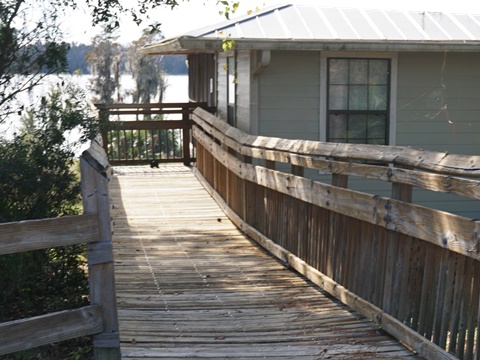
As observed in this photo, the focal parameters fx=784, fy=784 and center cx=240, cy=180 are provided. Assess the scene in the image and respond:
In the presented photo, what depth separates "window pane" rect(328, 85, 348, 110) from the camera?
12.2 m

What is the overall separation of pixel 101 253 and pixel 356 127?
8.02 meters

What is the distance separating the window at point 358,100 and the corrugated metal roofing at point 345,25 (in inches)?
22.3

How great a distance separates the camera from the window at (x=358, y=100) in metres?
12.2

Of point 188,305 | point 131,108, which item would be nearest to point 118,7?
point 188,305

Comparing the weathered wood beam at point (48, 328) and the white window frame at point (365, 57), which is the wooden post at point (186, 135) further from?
the weathered wood beam at point (48, 328)

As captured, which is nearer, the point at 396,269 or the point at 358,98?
the point at 396,269

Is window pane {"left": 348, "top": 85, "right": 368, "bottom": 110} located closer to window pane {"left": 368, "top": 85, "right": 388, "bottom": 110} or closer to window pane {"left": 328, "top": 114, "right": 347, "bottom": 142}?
window pane {"left": 368, "top": 85, "right": 388, "bottom": 110}

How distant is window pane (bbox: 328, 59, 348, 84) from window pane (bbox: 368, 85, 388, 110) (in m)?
0.46

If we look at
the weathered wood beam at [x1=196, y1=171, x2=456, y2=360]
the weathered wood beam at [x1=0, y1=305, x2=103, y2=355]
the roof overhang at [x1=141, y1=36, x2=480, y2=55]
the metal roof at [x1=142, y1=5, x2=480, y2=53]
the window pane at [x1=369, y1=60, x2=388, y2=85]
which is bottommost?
the weathered wood beam at [x1=196, y1=171, x2=456, y2=360]

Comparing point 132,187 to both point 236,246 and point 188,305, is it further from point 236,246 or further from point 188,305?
point 188,305

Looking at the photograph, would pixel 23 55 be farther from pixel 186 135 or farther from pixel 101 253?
pixel 186 135

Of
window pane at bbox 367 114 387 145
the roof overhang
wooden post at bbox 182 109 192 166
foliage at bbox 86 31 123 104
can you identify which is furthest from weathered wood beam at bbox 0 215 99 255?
foliage at bbox 86 31 123 104

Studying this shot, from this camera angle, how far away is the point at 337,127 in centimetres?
1233

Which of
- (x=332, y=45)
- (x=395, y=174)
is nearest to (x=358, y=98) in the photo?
(x=332, y=45)
